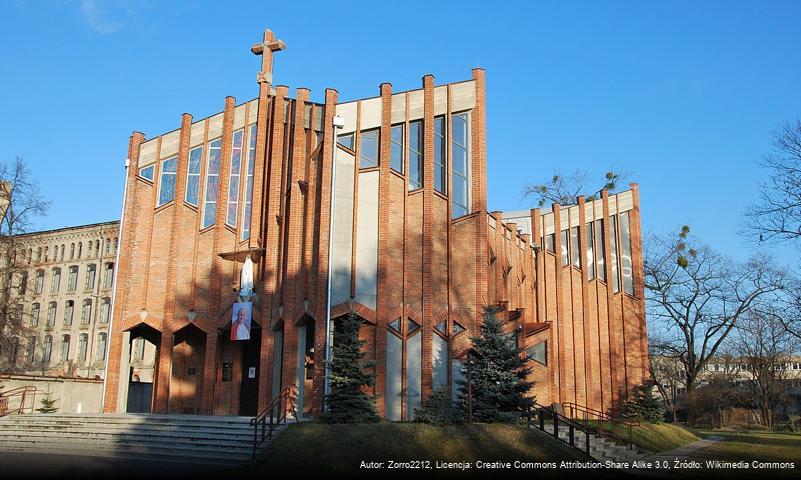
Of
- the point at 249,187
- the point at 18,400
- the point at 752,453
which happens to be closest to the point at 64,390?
the point at 18,400

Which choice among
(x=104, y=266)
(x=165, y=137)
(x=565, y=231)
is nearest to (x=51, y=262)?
(x=104, y=266)

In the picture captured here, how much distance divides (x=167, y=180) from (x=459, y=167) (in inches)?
476

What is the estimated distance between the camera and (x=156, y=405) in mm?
27938

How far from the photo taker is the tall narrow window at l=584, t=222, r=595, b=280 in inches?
1542

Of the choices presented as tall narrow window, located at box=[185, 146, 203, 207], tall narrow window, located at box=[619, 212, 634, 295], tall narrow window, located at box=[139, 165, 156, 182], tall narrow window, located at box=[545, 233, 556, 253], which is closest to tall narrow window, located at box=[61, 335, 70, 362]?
tall narrow window, located at box=[139, 165, 156, 182]

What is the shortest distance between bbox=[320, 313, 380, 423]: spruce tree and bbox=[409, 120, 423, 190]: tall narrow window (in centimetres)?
588

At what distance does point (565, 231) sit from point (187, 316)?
65.1 ft

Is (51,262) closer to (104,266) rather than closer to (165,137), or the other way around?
(104,266)

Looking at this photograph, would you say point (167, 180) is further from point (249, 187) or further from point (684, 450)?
point (684, 450)

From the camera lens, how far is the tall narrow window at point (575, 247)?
38.3m

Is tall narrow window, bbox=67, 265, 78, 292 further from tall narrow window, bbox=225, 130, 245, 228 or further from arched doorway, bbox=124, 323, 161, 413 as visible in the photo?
tall narrow window, bbox=225, 130, 245, 228

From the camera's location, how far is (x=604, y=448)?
24.0m

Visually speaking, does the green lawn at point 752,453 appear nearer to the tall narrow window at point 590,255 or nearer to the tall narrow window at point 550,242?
the tall narrow window at point 590,255

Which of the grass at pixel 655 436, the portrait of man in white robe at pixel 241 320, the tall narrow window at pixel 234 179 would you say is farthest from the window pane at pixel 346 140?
the grass at pixel 655 436
